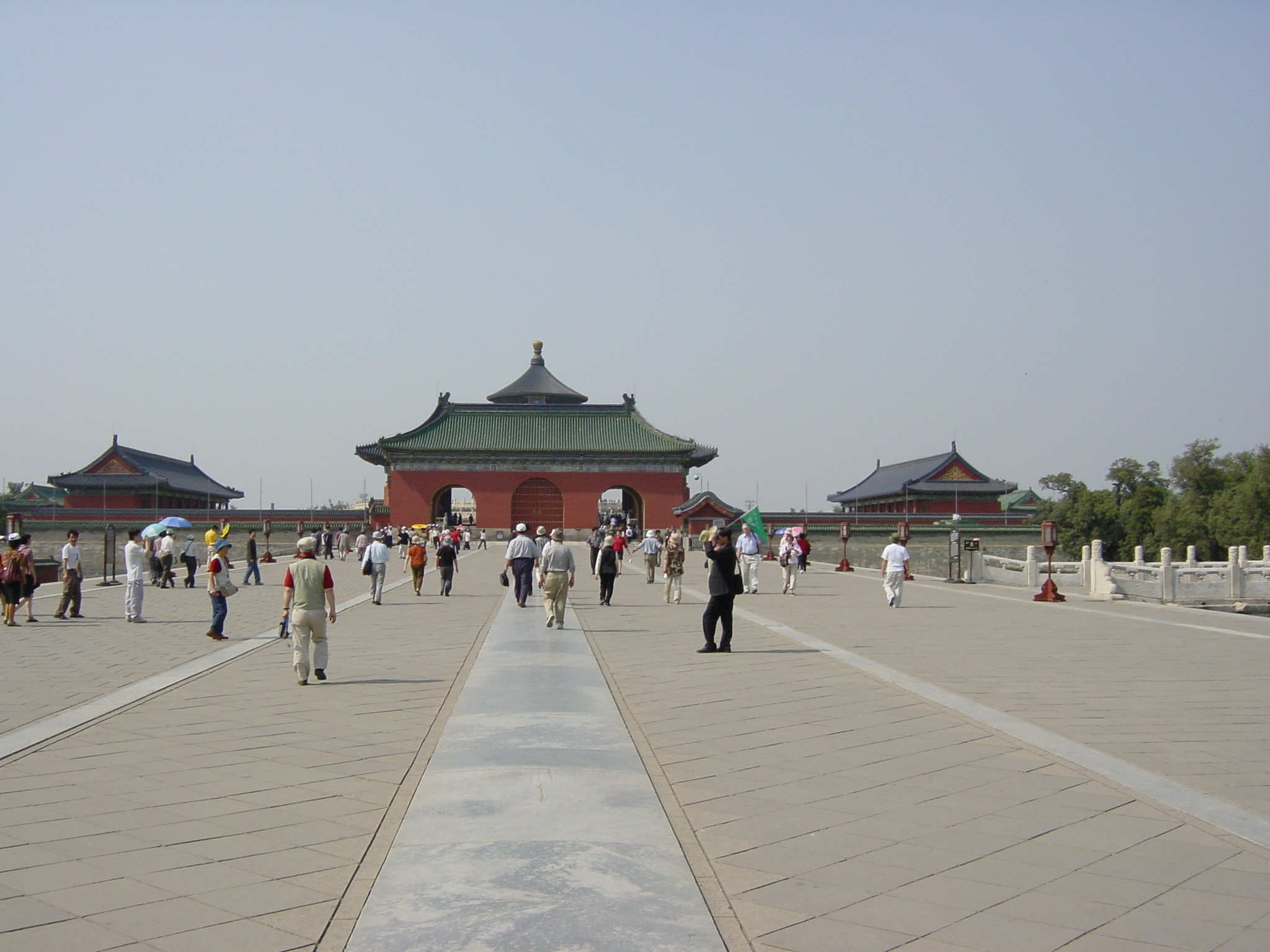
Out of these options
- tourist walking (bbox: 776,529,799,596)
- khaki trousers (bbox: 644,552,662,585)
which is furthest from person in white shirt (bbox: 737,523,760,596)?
khaki trousers (bbox: 644,552,662,585)

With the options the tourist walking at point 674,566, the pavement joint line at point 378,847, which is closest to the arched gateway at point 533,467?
the tourist walking at point 674,566

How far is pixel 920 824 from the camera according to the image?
4.71 metres

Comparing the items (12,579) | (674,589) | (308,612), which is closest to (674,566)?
(674,589)

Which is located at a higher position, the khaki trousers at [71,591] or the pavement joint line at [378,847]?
the khaki trousers at [71,591]

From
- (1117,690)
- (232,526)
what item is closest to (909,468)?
(232,526)

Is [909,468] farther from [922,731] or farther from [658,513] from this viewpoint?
[922,731]

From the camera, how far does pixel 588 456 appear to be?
5322 centimetres

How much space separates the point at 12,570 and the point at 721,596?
8924 mm

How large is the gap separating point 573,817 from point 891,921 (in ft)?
4.86

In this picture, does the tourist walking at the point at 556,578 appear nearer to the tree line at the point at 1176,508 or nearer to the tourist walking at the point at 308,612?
the tourist walking at the point at 308,612

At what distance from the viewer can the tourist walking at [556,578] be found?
12539 mm

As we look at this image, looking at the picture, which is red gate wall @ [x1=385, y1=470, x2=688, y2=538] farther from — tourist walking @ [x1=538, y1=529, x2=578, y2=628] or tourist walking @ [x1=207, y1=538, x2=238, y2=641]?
tourist walking @ [x1=207, y1=538, x2=238, y2=641]

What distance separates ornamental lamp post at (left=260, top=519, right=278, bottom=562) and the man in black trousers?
27.3 meters

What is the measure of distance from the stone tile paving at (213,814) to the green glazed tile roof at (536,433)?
4431cm
